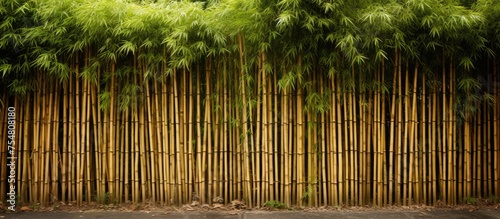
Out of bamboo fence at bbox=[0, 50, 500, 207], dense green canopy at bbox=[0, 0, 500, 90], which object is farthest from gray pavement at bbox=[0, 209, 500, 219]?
dense green canopy at bbox=[0, 0, 500, 90]

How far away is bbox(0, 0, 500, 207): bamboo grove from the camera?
13.1ft

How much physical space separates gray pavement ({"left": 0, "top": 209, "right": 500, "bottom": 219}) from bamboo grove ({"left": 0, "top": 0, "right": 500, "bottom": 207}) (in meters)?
0.17

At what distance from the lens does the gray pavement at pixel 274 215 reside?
3.92 meters

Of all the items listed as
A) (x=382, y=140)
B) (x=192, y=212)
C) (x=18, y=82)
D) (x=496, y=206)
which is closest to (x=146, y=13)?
(x=18, y=82)

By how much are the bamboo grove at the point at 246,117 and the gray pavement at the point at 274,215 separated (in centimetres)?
17

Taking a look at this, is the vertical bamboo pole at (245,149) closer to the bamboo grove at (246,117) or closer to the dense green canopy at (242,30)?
the bamboo grove at (246,117)

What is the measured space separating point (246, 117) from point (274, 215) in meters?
0.93

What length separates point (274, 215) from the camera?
12.9 ft

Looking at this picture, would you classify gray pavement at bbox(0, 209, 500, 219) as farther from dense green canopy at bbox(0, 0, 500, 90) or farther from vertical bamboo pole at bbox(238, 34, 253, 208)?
dense green canopy at bbox(0, 0, 500, 90)

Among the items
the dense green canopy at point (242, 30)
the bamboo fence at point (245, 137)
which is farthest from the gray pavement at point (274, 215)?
the dense green canopy at point (242, 30)

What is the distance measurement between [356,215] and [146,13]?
Result: 2.58 metres

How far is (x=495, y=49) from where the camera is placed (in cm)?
418

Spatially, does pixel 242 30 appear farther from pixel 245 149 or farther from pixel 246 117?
pixel 245 149

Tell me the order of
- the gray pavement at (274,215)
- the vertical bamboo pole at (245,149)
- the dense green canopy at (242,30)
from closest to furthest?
the dense green canopy at (242,30) → the gray pavement at (274,215) → the vertical bamboo pole at (245,149)
